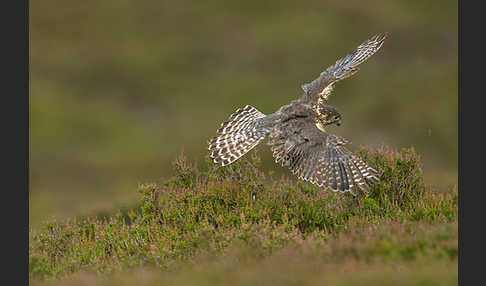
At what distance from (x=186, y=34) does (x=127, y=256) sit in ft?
121

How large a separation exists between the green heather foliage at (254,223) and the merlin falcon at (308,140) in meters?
0.37

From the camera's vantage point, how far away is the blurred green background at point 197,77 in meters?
34.0

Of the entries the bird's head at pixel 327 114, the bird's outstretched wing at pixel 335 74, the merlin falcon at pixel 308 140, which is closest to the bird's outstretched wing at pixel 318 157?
the merlin falcon at pixel 308 140

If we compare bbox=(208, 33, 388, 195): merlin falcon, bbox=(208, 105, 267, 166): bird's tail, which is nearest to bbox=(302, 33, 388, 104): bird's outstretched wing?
bbox=(208, 33, 388, 195): merlin falcon

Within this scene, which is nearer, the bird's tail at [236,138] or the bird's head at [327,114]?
the bird's tail at [236,138]

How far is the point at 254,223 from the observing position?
10156 mm

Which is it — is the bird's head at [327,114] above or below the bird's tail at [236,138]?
above

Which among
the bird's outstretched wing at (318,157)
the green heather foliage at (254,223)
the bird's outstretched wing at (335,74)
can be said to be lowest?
the green heather foliage at (254,223)

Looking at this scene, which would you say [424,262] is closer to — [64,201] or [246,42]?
[64,201]

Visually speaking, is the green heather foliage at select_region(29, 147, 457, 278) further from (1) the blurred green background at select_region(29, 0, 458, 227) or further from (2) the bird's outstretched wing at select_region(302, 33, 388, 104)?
(1) the blurred green background at select_region(29, 0, 458, 227)

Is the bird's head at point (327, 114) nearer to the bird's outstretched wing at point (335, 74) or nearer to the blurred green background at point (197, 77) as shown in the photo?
the bird's outstretched wing at point (335, 74)

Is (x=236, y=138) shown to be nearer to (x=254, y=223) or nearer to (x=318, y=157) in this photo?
(x=318, y=157)

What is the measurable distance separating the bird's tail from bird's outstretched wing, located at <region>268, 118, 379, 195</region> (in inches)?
15.5

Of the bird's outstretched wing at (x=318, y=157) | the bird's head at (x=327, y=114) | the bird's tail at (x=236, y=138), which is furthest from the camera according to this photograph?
the bird's head at (x=327, y=114)
